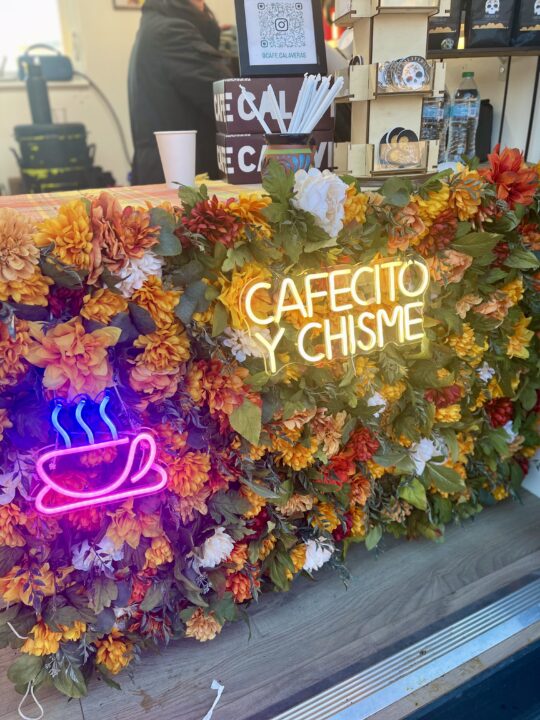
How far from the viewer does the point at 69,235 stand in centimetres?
92

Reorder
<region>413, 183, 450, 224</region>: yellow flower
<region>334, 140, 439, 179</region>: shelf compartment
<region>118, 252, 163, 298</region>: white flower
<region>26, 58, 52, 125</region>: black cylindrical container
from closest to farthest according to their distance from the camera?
<region>118, 252, 163, 298</region>: white flower → <region>413, 183, 450, 224</region>: yellow flower → <region>334, 140, 439, 179</region>: shelf compartment → <region>26, 58, 52, 125</region>: black cylindrical container

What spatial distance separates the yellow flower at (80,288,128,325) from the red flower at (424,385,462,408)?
0.83m

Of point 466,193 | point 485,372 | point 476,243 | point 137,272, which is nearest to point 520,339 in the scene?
point 485,372

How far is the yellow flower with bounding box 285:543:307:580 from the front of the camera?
4.71ft

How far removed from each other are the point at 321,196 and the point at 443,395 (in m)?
0.67

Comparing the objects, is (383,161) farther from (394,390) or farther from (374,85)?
(394,390)

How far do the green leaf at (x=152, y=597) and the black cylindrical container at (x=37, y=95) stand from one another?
342 cm

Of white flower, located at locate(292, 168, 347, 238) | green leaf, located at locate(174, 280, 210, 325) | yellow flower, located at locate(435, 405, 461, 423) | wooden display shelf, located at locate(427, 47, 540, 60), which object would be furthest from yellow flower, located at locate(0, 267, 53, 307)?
wooden display shelf, located at locate(427, 47, 540, 60)

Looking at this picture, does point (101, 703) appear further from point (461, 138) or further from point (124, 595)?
point (461, 138)

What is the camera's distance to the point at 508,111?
1978 millimetres

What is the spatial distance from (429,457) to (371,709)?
0.62m

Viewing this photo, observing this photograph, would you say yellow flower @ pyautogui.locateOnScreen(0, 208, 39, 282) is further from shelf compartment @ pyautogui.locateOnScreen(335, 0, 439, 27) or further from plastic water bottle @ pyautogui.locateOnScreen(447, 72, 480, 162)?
plastic water bottle @ pyautogui.locateOnScreen(447, 72, 480, 162)

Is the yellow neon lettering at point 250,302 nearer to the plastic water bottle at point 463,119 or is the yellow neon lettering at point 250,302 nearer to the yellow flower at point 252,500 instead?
the yellow flower at point 252,500

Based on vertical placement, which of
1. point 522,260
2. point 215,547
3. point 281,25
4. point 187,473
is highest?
point 281,25
